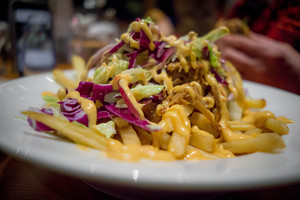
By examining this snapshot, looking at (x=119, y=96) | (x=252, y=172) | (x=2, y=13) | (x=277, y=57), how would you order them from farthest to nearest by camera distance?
(x=2, y=13) < (x=277, y=57) < (x=119, y=96) < (x=252, y=172)

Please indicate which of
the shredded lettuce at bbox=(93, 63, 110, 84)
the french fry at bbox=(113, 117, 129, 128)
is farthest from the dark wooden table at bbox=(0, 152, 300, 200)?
the shredded lettuce at bbox=(93, 63, 110, 84)

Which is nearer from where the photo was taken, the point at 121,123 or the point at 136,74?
the point at 121,123

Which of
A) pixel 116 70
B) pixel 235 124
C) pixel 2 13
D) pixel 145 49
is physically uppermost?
pixel 145 49

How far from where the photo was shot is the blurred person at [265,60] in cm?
334

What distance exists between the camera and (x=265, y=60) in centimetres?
341

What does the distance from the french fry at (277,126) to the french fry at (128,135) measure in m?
0.75

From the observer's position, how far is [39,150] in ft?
2.61

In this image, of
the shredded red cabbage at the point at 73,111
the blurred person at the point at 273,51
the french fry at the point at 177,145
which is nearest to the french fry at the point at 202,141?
the french fry at the point at 177,145

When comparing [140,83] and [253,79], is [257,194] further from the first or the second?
[253,79]

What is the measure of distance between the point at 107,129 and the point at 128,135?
0.11m

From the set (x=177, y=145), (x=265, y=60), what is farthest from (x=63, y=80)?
(x=265, y=60)

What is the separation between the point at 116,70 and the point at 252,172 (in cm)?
103

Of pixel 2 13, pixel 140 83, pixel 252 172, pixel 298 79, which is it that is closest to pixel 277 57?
pixel 298 79

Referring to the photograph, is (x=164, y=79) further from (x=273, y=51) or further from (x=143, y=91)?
(x=273, y=51)
